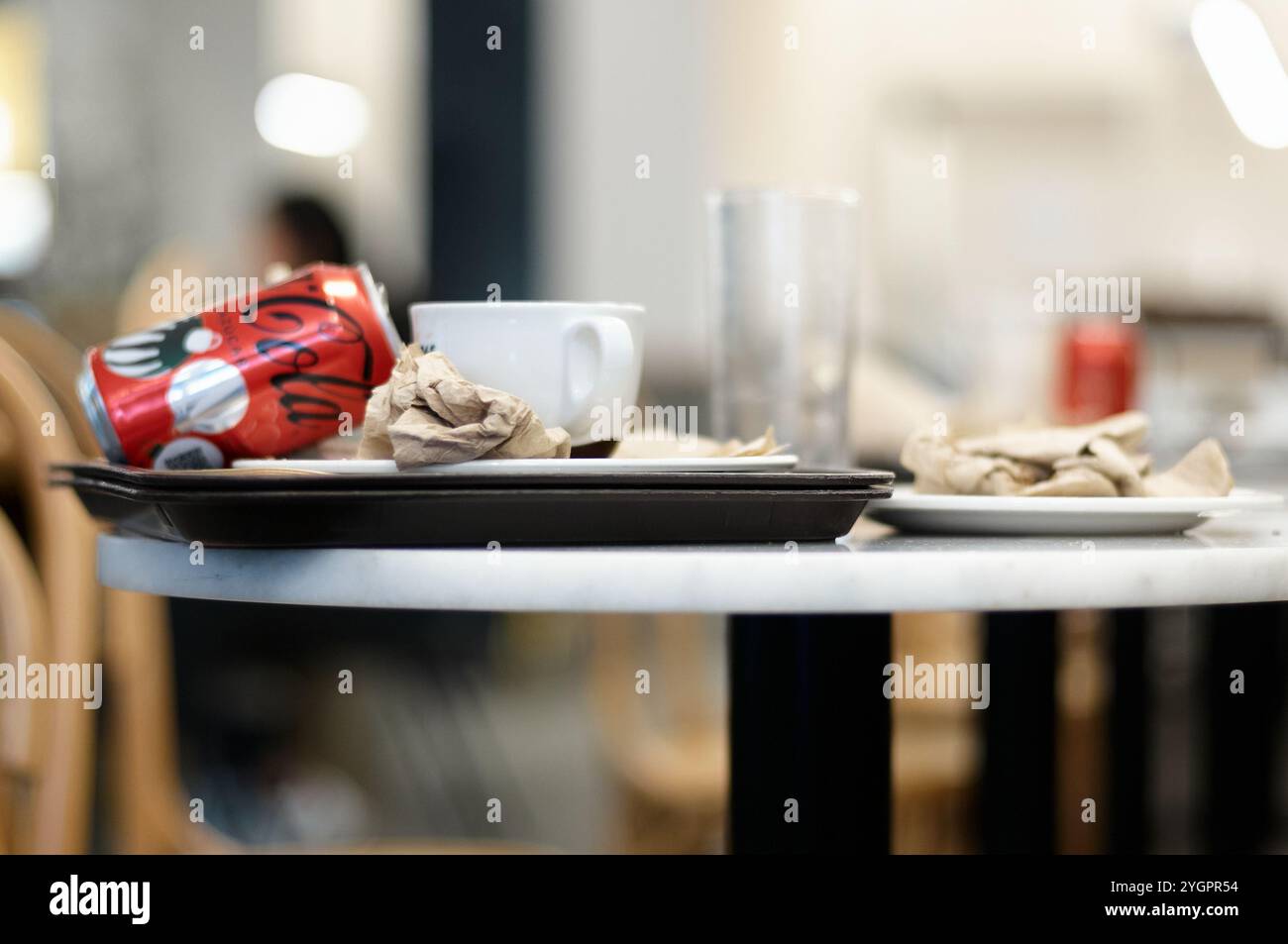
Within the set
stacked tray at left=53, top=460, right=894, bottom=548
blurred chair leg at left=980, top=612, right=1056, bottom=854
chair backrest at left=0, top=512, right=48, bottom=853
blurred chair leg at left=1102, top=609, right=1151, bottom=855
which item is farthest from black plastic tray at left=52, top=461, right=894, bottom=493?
blurred chair leg at left=1102, top=609, right=1151, bottom=855

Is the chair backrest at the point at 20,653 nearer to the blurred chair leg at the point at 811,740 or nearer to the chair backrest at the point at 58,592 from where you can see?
the chair backrest at the point at 58,592

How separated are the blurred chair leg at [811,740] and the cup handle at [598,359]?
0.15m

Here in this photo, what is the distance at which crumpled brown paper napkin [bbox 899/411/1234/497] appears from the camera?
55 centimetres

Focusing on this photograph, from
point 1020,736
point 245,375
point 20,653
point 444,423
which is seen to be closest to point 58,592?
point 20,653

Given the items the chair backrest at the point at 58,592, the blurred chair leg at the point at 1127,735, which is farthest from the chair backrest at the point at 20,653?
the blurred chair leg at the point at 1127,735

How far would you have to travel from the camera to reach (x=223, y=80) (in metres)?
3.89

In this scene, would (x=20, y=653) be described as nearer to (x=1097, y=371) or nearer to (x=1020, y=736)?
(x=1020, y=736)

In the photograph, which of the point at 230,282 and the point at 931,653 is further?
the point at 931,653

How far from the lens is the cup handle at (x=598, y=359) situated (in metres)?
0.53

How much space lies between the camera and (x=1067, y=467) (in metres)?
0.55

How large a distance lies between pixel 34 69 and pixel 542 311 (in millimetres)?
3889

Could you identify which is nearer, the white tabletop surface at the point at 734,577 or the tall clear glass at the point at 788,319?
the white tabletop surface at the point at 734,577

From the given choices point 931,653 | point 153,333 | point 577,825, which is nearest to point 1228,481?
point 153,333
